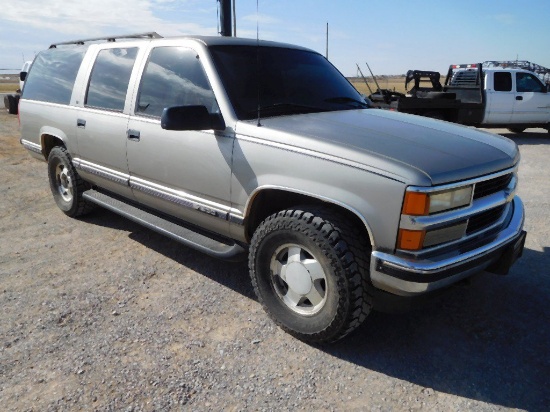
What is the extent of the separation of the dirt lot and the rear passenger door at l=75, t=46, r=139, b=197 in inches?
31.4

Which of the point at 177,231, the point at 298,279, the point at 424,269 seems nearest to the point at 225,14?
the point at 177,231

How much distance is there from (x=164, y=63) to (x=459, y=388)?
3.11 meters

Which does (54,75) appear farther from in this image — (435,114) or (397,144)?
(435,114)

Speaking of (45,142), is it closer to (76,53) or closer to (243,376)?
(76,53)

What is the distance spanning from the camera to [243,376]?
2564 mm

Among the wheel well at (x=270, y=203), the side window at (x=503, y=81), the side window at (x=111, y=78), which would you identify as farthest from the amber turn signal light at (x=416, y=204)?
the side window at (x=503, y=81)

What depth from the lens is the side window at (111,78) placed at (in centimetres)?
399

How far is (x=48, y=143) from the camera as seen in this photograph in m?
5.38

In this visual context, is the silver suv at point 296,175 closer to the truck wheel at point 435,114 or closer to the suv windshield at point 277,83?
the suv windshield at point 277,83

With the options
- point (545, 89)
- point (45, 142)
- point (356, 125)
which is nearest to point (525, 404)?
point (356, 125)

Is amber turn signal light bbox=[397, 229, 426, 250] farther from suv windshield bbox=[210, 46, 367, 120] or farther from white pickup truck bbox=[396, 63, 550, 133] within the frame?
white pickup truck bbox=[396, 63, 550, 133]

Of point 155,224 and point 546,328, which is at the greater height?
point 155,224

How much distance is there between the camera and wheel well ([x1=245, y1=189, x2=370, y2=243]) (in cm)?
285

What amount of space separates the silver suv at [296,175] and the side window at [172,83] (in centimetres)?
1
